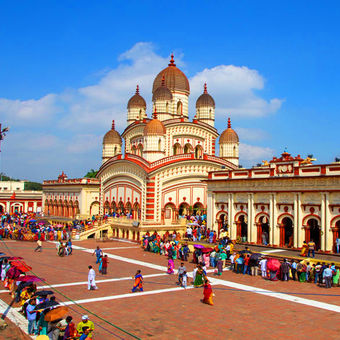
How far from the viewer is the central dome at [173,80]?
4978cm

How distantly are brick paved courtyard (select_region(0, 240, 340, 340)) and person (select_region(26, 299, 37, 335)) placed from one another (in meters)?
1.89

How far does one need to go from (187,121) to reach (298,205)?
75.9 feet

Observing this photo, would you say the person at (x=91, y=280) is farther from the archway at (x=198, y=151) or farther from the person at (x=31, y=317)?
the archway at (x=198, y=151)

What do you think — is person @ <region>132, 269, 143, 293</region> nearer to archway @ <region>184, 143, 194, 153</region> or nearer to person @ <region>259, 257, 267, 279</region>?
person @ <region>259, 257, 267, 279</region>

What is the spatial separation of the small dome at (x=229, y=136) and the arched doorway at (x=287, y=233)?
2061cm

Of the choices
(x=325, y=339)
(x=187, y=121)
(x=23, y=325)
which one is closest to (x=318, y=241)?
(x=325, y=339)

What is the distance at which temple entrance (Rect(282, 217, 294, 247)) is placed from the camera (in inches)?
1136

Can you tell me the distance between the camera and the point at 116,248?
34688 millimetres

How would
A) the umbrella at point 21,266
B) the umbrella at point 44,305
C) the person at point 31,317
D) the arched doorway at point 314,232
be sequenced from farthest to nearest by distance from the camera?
the arched doorway at point 314,232
the umbrella at point 21,266
the person at point 31,317
the umbrella at point 44,305

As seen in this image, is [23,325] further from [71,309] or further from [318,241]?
[318,241]

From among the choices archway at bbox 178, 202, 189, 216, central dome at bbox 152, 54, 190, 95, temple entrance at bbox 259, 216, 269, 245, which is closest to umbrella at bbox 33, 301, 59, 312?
temple entrance at bbox 259, 216, 269, 245

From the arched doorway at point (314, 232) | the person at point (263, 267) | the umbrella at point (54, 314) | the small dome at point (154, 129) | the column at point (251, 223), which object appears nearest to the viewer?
the umbrella at point (54, 314)

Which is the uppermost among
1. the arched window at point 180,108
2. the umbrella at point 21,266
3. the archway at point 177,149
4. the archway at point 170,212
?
the arched window at point 180,108

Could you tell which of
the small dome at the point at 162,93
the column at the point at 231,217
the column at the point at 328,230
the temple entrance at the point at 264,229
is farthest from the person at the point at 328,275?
the small dome at the point at 162,93
